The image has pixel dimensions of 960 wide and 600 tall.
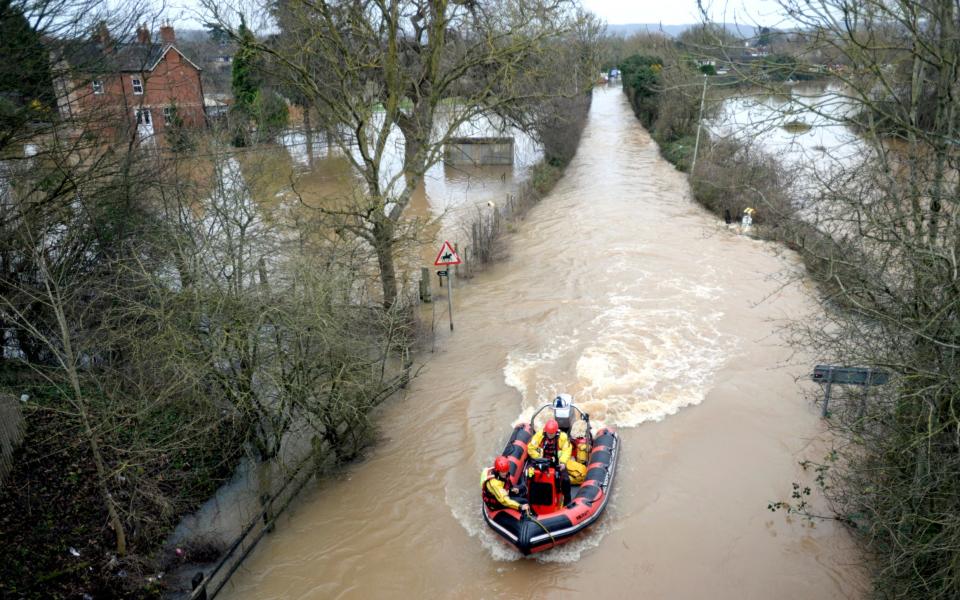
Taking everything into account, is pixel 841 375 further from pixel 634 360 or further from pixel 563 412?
pixel 634 360

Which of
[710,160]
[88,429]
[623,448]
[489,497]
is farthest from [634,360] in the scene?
[710,160]

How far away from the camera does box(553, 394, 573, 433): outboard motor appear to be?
10.2 m

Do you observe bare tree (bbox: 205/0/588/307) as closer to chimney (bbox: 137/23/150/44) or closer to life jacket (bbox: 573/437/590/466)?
chimney (bbox: 137/23/150/44)

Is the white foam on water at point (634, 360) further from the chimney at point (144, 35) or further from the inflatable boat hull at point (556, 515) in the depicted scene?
the chimney at point (144, 35)

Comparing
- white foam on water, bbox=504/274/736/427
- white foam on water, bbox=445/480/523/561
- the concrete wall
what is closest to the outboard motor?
white foam on water, bbox=504/274/736/427

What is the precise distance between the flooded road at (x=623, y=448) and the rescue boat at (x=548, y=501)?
0.41 metres

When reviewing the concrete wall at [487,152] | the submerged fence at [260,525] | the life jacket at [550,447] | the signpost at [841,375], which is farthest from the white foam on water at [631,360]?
the concrete wall at [487,152]

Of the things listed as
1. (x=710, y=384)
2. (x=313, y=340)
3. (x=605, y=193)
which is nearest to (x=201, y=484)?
(x=313, y=340)

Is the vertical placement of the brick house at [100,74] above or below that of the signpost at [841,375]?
above

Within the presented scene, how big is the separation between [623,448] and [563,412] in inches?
61.3

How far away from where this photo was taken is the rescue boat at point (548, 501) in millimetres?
8578

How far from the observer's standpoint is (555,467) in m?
9.16

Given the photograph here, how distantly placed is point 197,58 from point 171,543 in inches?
712

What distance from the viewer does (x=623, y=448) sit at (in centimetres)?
1105
